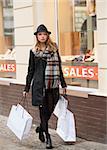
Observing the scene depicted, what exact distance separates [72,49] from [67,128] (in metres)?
1.88

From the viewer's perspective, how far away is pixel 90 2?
320 inches

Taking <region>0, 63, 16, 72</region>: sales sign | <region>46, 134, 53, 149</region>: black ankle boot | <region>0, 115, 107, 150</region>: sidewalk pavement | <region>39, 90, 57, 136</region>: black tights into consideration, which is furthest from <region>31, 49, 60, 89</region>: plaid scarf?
<region>0, 63, 16, 72</region>: sales sign

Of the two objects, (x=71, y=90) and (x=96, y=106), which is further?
(x=71, y=90)

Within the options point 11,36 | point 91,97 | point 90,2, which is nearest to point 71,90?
point 91,97

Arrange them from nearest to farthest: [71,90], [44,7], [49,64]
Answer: [49,64] → [71,90] → [44,7]

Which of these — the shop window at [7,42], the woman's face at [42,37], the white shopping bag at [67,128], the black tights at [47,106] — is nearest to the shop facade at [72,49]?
the shop window at [7,42]

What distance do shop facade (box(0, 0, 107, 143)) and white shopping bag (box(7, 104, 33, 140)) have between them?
3.33 ft

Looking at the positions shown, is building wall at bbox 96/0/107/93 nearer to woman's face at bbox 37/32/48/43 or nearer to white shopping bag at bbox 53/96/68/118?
white shopping bag at bbox 53/96/68/118

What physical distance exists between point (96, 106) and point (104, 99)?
0.24 meters

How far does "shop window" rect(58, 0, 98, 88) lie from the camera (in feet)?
26.1

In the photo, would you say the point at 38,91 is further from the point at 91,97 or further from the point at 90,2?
the point at 90,2

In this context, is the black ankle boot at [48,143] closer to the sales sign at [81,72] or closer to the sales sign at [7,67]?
the sales sign at [81,72]

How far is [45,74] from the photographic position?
7.12 meters

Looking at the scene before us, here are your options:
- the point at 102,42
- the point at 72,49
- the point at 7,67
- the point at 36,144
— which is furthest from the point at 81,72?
the point at 7,67
